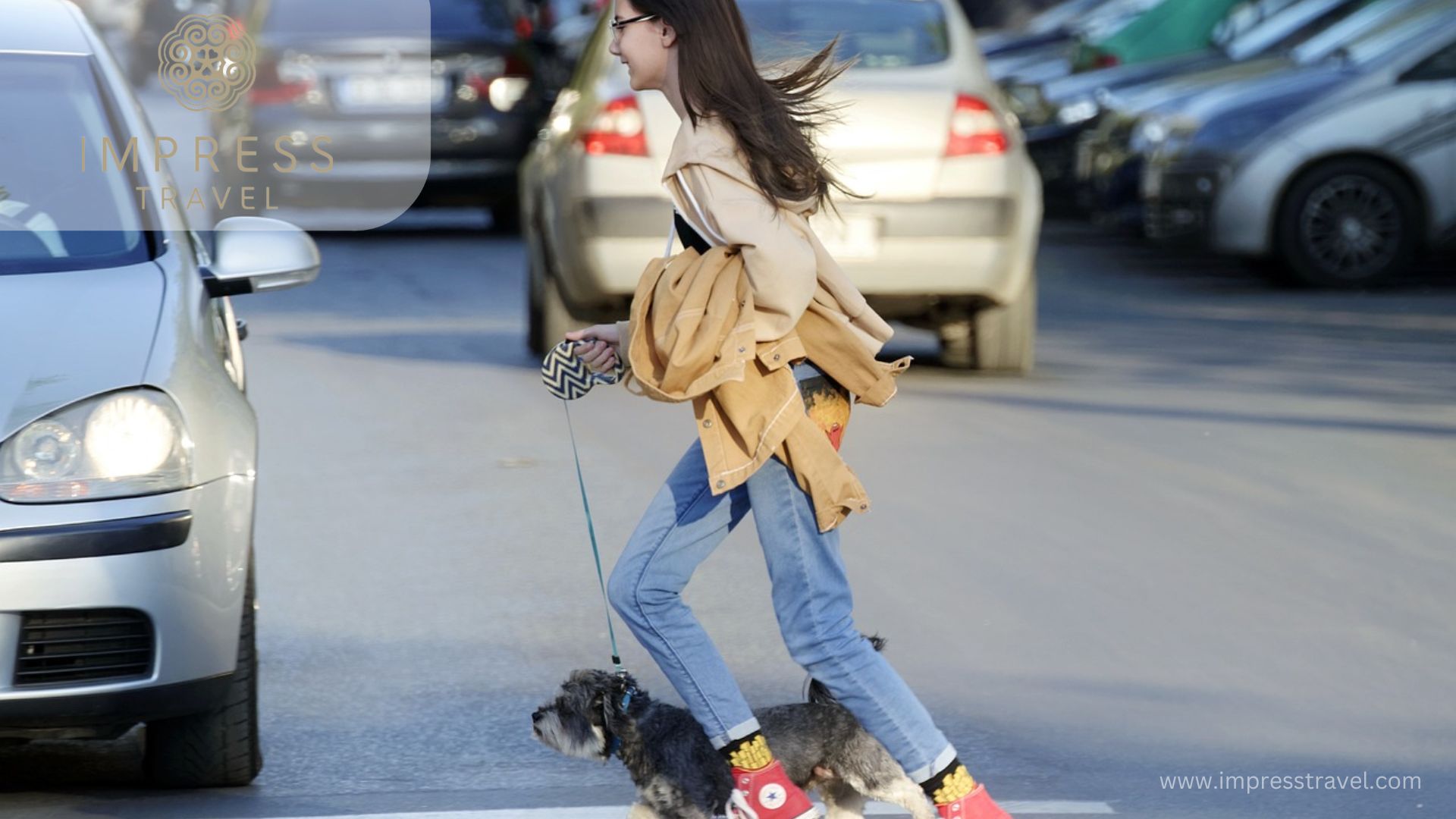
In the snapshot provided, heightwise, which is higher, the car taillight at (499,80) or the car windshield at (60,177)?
the car windshield at (60,177)

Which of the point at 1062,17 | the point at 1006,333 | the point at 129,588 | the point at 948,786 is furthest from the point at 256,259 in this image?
the point at 1062,17

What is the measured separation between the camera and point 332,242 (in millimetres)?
17062

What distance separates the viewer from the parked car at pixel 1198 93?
14328 millimetres

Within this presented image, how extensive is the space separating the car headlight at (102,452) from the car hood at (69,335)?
0.03 m

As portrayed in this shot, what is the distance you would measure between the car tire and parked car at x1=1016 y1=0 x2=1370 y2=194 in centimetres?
613

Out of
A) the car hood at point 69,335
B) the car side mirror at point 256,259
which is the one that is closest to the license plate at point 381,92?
the car side mirror at point 256,259

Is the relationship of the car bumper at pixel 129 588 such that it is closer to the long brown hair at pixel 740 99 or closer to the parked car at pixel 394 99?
the long brown hair at pixel 740 99

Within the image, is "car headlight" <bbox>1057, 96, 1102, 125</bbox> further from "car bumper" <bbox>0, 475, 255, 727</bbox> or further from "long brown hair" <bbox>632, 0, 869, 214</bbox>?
"long brown hair" <bbox>632, 0, 869, 214</bbox>

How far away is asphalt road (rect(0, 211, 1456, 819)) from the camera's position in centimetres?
487

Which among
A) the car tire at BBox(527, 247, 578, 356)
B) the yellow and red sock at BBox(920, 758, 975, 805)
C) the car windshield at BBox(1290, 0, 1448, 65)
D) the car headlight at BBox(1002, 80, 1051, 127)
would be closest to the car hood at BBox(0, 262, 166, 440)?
the yellow and red sock at BBox(920, 758, 975, 805)

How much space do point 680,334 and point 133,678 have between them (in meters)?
1.33

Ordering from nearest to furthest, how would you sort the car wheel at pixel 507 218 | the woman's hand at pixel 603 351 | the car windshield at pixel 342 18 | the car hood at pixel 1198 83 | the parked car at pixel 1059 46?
1. the woman's hand at pixel 603 351
2. the car hood at pixel 1198 83
3. the car windshield at pixel 342 18
4. the car wheel at pixel 507 218
5. the parked car at pixel 1059 46

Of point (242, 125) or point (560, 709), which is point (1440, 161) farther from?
point (560, 709)

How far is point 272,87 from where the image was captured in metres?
16.2
